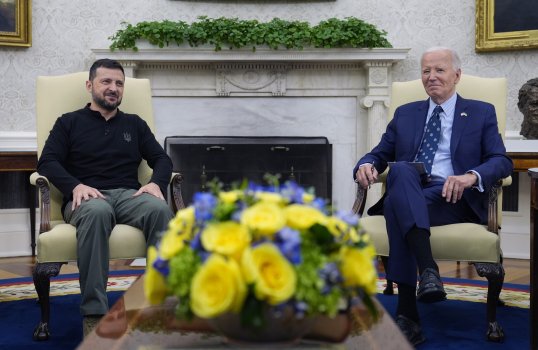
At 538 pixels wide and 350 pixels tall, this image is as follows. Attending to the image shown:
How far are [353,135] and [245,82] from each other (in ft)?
3.26

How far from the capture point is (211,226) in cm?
118

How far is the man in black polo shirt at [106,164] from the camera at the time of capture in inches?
111

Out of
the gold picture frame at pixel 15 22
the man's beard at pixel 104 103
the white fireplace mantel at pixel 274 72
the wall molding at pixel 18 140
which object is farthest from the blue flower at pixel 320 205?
the gold picture frame at pixel 15 22

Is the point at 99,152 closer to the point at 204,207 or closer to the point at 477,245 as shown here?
the point at 477,245

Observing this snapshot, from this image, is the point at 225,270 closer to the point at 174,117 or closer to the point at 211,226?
the point at 211,226

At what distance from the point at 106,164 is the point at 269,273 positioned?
2.22 meters

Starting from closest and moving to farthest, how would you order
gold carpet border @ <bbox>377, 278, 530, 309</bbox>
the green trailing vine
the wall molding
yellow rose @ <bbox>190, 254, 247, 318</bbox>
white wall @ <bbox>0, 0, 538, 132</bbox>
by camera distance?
yellow rose @ <bbox>190, 254, 247, 318</bbox>
gold carpet border @ <bbox>377, 278, 530, 309</bbox>
the green trailing vine
the wall molding
white wall @ <bbox>0, 0, 538, 132</bbox>

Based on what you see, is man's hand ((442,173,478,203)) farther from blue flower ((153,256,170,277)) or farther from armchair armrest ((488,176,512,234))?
blue flower ((153,256,170,277))

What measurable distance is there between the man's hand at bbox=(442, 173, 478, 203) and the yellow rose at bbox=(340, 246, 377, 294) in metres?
1.53

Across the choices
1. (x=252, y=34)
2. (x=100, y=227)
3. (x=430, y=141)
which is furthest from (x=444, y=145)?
(x=252, y=34)

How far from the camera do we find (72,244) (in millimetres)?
2719

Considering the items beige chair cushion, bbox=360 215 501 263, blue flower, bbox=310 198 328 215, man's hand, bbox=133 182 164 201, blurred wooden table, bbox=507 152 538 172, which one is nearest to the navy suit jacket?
beige chair cushion, bbox=360 215 501 263

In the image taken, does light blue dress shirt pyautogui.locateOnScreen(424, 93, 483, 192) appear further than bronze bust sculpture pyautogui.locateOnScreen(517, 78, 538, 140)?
No

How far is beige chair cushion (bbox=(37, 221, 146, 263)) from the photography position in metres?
2.70
